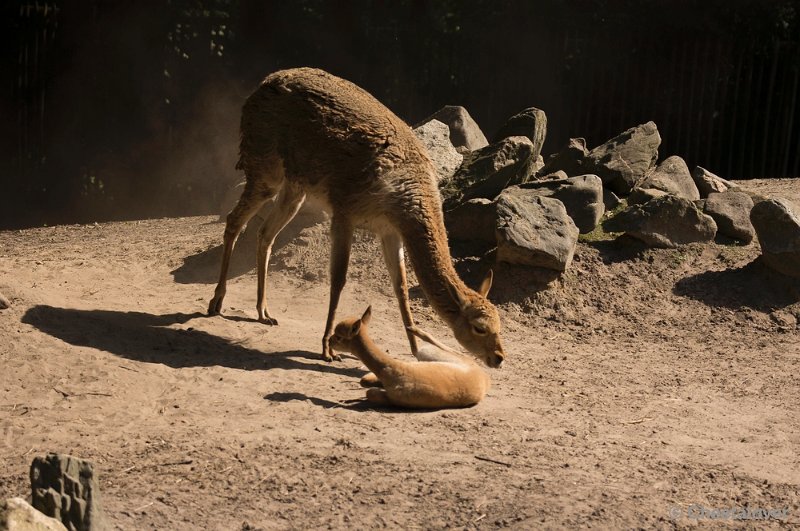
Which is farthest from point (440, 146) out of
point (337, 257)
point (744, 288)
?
point (337, 257)

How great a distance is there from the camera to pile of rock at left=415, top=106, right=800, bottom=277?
887 centimetres

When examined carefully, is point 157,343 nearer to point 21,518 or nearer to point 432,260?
point 432,260

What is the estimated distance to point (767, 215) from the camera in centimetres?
903

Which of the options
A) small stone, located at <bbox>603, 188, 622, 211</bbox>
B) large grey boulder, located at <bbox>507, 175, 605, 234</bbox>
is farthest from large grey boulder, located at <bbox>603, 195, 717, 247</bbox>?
small stone, located at <bbox>603, 188, 622, 211</bbox>

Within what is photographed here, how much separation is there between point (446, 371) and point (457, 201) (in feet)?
12.5

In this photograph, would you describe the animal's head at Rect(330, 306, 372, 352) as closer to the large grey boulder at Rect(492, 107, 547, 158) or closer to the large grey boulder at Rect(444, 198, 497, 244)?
the large grey boulder at Rect(444, 198, 497, 244)

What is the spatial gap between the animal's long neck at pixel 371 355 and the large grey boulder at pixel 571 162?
475cm

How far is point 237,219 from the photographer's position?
26.9 ft

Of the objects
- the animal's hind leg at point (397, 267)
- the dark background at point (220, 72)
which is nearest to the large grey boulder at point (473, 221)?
the animal's hind leg at point (397, 267)

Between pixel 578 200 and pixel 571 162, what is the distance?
1014 mm

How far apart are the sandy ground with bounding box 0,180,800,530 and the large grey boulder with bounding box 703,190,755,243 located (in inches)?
10.8

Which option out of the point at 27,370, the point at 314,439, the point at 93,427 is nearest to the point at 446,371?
the point at 314,439

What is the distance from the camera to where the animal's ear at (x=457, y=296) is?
21.8ft

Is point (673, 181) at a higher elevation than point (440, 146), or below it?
below
